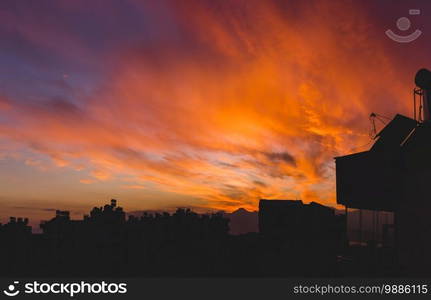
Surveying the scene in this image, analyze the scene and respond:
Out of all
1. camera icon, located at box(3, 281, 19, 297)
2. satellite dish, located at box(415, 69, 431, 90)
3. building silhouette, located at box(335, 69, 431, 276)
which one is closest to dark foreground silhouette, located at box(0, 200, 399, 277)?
building silhouette, located at box(335, 69, 431, 276)

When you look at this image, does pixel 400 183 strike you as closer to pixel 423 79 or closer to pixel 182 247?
pixel 423 79

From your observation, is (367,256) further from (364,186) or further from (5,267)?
(5,267)

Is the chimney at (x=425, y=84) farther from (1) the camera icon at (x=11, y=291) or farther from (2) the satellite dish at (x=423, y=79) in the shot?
(1) the camera icon at (x=11, y=291)

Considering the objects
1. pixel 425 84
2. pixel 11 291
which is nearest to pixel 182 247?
pixel 11 291

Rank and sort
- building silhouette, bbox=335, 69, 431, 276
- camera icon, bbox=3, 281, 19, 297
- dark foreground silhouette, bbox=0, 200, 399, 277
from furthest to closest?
dark foreground silhouette, bbox=0, 200, 399, 277, building silhouette, bbox=335, 69, 431, 276, camera icon, bbox=3, 281, 19, 297

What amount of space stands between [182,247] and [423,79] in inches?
920

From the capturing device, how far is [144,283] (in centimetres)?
1368

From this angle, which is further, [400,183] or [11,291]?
[400,183]

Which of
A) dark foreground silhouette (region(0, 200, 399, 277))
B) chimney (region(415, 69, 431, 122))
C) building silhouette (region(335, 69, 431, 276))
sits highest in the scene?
chimney (region(415, 69, 431, 122))

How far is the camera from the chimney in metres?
28.2

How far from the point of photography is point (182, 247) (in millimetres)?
26047

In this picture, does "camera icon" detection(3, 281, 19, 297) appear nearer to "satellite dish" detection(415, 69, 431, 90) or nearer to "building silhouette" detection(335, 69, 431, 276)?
"building silhouette" detection(335, 69, 431, 276)

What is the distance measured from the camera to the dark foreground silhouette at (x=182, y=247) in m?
23.6

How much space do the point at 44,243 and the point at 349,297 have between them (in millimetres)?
19613
